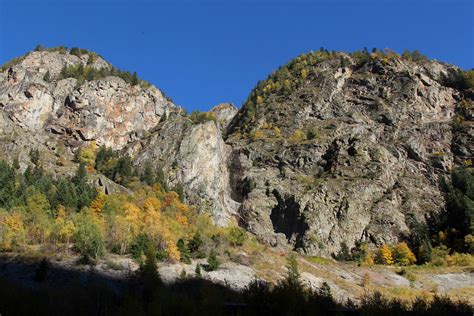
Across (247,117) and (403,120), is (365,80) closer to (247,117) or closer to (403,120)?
(403,120)

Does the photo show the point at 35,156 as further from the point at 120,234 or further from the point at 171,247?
the point at 171,247

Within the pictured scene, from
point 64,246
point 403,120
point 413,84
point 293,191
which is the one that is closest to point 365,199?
point 293,191

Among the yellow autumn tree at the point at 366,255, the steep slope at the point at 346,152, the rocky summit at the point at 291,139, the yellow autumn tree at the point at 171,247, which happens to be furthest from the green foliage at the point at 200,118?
the yellow autumn tree at the point at 171,247

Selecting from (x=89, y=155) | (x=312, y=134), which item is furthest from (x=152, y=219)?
Answer: (x=312, y=134)

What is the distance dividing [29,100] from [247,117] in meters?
65.8

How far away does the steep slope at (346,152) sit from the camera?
92.5 meters

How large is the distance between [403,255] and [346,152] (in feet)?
110

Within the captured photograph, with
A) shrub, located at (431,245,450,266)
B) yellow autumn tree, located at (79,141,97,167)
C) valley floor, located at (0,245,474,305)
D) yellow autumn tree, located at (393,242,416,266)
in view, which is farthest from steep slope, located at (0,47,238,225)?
shrub, located at (431,245,450,266)

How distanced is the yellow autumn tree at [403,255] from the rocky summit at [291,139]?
7.13m

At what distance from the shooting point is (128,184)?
94.2m

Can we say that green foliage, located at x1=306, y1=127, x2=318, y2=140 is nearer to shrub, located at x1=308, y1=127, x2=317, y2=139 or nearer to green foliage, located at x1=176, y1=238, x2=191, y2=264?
shrub, located at x1=308, y1=127, x2=317, y2=139

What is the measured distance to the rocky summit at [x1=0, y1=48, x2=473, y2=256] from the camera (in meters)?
94.3

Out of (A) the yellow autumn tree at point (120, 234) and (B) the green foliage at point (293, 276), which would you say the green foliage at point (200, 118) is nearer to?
(A) the yellow autumn tree at point (120, 234)

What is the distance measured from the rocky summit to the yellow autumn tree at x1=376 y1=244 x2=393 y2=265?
640 cm
